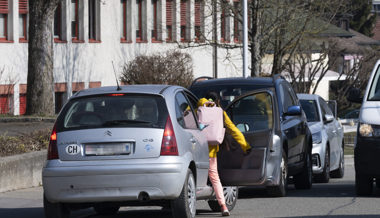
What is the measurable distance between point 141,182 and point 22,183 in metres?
5.51

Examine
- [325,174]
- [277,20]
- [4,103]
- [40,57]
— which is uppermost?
[277,20]

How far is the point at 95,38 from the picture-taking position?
4275 centimetres

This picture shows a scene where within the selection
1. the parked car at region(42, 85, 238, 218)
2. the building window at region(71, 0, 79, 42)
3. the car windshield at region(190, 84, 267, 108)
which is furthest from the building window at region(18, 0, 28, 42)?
the parked car at region(42, 85, 238, 218)

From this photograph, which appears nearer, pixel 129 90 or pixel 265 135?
pixel 129 90

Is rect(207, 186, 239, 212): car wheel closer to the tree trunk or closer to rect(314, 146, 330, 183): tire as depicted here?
rect(314, 146, 330, 183): tire

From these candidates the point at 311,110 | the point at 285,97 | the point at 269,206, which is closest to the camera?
the point at 269,206

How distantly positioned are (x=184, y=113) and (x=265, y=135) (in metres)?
1.97

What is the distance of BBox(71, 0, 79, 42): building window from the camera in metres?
40.8

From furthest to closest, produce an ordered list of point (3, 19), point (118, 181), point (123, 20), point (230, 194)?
point (123, 20) < point (3, 19) < point (230, 194) < point (118, 181)

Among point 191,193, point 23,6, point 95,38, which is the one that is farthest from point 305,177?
point 95,38

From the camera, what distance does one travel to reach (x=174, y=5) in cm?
4847

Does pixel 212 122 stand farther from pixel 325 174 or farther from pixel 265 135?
pixel 325 174

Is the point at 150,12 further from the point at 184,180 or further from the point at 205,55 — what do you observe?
the point at 184,180

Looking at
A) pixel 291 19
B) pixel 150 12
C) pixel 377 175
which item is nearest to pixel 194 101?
pixel 377 175
